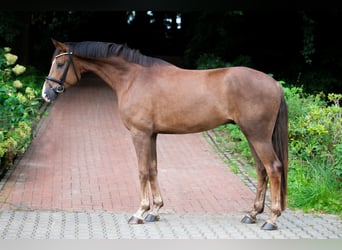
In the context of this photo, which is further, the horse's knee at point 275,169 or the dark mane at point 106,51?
the dark mane at point 106,51

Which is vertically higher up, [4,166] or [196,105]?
[196,105]

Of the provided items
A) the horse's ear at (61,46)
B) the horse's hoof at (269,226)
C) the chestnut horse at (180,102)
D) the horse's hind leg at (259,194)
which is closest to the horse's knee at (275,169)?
the chestnut horse at (180,102)

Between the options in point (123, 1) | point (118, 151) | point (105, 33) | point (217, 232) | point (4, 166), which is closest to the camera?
point (217, 232)

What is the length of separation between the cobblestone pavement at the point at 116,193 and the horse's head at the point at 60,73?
1.51 metres

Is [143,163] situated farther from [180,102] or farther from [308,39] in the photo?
[308,39]

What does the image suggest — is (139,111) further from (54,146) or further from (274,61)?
(274,61)

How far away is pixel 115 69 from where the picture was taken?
7.57 m

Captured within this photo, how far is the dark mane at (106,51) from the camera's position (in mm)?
7520

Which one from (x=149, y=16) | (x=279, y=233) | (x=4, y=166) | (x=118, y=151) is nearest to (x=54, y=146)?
(x=118, y=151)

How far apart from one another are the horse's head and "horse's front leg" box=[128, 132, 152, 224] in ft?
3.40

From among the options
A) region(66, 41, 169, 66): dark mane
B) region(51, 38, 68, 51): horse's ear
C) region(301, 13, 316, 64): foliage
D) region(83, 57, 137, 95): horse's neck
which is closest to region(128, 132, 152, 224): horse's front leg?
region(83, 57, 137, 95): horse's neck

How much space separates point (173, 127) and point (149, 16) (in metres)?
27.5

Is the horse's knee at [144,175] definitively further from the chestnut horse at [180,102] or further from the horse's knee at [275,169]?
the horse's knee at [275,169]

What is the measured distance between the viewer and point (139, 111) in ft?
24.0
